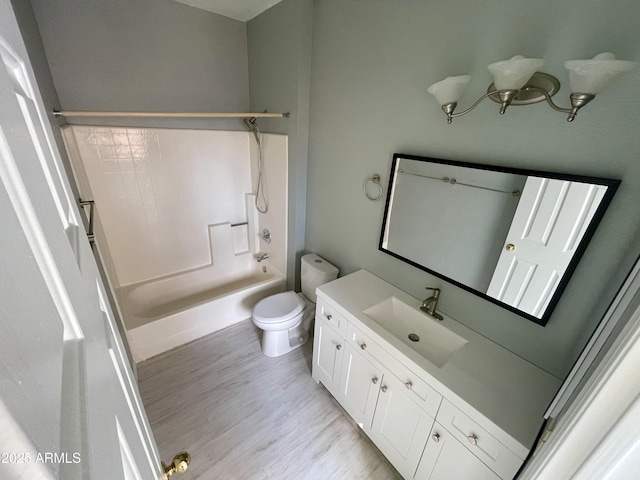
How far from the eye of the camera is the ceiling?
195 cm

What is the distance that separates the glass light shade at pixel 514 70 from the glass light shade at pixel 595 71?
10 cm

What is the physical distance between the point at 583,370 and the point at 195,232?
2.78 m

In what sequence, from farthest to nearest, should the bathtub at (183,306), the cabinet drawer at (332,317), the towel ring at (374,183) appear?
the bathtub at (183,306) → the towel ring at (374,183) → the cabinet drawer at (332,317)

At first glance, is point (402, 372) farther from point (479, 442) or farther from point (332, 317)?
point (332, 317)

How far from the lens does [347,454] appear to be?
59.4 inches

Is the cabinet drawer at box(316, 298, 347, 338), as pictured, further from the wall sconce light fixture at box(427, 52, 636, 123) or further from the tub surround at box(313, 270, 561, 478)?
the wall sconce light fixture at box(427, 52, 636, 123)

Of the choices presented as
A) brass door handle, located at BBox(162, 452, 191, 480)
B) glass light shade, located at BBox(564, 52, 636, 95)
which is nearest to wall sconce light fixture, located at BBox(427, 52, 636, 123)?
glass light shade, located at BBox(564, 52, 636, 95)

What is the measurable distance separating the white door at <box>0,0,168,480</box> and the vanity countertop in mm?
1082

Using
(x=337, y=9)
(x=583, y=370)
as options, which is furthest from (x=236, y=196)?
(x=583, y=370)

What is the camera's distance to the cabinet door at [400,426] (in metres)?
1.20

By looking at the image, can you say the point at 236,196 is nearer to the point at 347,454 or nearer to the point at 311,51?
the point at 311,51

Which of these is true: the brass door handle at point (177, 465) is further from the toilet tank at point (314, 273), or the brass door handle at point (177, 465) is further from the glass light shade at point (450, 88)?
the glass light shade at point (450, 88)

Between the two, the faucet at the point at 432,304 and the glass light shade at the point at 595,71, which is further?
the faucet at the point at 432,304

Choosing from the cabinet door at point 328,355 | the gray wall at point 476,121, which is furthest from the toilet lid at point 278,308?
the gray wall at point 476,121
